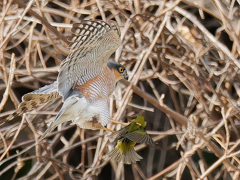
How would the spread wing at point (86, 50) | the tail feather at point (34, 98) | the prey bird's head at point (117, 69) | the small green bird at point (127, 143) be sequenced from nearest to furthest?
the spread wing at point (86, 50) → the tail feather at point (34, 98) → the small green bird at point (127, 143) → the prey bird's head at point (117, 69)

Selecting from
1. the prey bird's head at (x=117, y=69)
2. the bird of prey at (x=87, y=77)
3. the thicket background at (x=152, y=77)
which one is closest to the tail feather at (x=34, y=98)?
the bird of prey at (x=87, y=77)

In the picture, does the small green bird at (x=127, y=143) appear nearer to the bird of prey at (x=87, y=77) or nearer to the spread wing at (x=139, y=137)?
the spread wing at (x=139, y=137)

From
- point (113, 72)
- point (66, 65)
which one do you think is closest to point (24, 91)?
point (113, 72)

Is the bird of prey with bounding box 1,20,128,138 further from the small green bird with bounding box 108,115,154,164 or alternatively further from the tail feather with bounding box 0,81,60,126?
the small green bird with bounding box 108,115,154,164

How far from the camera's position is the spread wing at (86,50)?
6.26 ft

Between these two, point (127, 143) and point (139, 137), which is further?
point (127, 143)

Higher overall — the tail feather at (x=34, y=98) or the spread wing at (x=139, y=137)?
the tail feather at (x=34, y=98)

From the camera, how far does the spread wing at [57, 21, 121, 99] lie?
1.91 meters

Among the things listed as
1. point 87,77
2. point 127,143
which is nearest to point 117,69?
point 87,77

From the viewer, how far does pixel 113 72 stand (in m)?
2.43

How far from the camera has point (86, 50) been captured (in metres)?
2.02

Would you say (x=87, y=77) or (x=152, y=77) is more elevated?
(x=87, y=77)

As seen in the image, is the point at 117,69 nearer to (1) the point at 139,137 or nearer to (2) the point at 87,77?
(2) the point at 87,77

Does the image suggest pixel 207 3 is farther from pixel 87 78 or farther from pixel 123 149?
pixel 123 149
